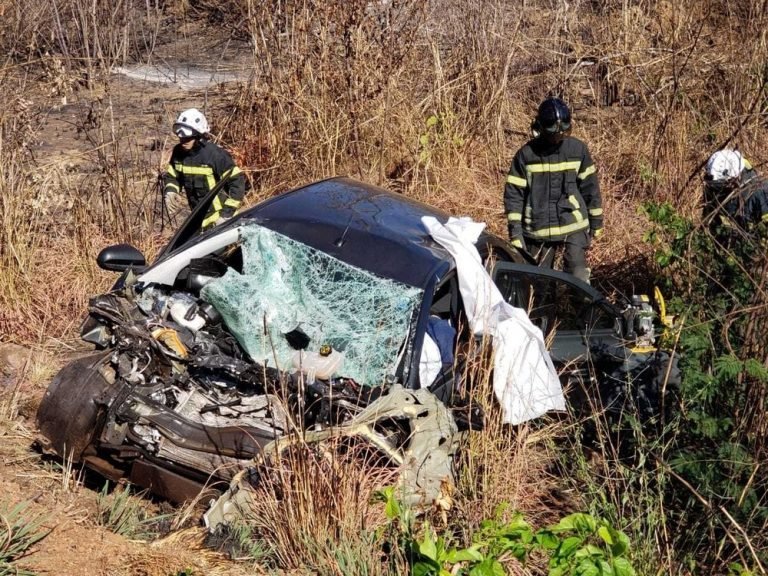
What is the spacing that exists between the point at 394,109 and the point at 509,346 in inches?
208

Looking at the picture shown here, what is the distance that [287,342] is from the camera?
15.7 ft

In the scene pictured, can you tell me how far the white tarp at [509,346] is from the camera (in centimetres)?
467

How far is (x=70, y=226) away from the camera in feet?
26.3

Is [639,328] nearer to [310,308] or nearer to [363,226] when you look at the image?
[363,226]

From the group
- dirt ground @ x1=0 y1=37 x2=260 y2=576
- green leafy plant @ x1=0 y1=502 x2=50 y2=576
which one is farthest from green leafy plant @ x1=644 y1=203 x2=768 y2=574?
green leafy plant @ x1=0 y1=502 x2=50 y2=576

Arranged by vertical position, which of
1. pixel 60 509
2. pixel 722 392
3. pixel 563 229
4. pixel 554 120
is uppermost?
pixel 554 120

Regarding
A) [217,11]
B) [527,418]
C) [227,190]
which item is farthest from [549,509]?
[217,11]

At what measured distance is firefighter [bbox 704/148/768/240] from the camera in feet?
13.9

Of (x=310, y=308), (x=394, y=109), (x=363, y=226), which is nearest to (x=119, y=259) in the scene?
(x=310, y=308)

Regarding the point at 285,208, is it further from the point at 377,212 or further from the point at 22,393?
the point at 22,393

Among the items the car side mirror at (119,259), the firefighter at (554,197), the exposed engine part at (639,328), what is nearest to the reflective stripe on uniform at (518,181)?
the firefighter at (554,197)

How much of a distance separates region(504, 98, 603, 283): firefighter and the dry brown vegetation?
3.48 ft

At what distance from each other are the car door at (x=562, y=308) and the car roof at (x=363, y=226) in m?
0.44

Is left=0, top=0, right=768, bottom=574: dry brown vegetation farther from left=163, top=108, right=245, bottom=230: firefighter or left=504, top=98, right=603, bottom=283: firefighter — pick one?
left=504, top=98, right=603, bottom=283: firefighter
